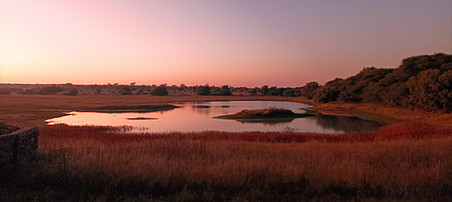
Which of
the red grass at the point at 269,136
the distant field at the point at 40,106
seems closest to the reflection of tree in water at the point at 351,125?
the red grass at the point at 269,136

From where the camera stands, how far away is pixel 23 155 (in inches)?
369

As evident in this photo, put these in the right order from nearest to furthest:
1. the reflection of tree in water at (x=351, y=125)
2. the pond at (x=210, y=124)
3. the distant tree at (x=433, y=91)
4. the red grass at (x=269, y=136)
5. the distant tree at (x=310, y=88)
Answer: the red grass at (x=269, y=136), the pond at (x=210, y=124), the reflection of tree in water at (x=351, y=125), the distant tree at (x=433, y=91), the distant tree at (x=310, y=88)

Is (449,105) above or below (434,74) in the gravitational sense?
below

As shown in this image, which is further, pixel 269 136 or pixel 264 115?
pixel 264 115

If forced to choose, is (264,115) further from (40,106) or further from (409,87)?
(40,106)

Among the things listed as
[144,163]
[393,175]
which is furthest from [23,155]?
[393,175]

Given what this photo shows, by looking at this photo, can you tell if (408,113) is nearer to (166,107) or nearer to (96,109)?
(166,107)

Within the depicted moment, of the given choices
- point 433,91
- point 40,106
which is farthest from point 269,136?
point 40,106

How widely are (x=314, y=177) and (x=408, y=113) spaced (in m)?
42.9

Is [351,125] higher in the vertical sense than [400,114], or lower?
lower

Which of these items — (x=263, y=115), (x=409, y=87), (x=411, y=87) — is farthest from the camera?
(x=263, y=115)

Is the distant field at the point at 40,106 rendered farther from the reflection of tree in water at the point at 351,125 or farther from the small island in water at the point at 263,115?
the reflection of tree in water at the point at 351,125

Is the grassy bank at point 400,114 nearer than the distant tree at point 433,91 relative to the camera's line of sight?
Yes

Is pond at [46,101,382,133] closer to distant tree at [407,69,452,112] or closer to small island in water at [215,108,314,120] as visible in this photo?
small island in water at [215,108,314,120]
